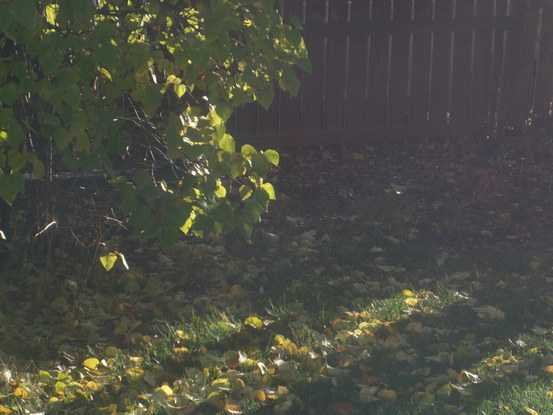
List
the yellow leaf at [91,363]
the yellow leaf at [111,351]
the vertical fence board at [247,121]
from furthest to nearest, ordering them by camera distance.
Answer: the vertical fence board at [247,121] < the yellow leaf at [111,351] < the yellow leaf at [91,363]

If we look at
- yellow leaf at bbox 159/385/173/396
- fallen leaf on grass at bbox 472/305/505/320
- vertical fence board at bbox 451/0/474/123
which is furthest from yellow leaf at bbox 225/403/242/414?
vertical fence board at bbox 451/0/474/123

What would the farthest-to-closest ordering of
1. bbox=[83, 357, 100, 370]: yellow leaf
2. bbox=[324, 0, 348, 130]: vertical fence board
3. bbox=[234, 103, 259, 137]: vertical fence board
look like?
bbox=[324, 0, 348, 130]: vertical fence board, bbox=[234, 103, 259, 137]: vertical fence board, bbox=[83, 357, 100, 370]: yellow leaf

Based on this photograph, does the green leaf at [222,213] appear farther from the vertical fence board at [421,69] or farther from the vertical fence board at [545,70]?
the vertical fence board at [545,70]

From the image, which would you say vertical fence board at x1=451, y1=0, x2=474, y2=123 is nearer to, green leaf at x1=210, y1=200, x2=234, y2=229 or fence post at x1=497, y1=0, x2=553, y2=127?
fence post at x1=497, y1=0, x2=553, y2=127

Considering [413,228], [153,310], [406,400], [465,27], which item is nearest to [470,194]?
[413,228]

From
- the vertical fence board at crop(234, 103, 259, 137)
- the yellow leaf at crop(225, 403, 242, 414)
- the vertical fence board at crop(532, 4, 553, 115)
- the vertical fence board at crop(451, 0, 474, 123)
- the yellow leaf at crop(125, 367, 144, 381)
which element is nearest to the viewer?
the yellow leaf at crop(225, 403, 242, 414)

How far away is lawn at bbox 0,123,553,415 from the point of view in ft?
12.5

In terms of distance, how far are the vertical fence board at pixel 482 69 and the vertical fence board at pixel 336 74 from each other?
4.64 feet

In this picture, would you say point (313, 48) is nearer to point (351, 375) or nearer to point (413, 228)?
point (413, 228)

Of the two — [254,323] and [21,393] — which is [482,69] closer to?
[254,323]

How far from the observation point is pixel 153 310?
16.6 ft

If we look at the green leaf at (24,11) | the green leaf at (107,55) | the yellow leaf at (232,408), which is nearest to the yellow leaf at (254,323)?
the yellow leaf at (232,408)

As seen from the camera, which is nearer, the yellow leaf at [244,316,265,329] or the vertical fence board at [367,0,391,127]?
the yellow leaf at [244,316,265,329]

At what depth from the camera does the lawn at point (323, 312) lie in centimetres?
381
